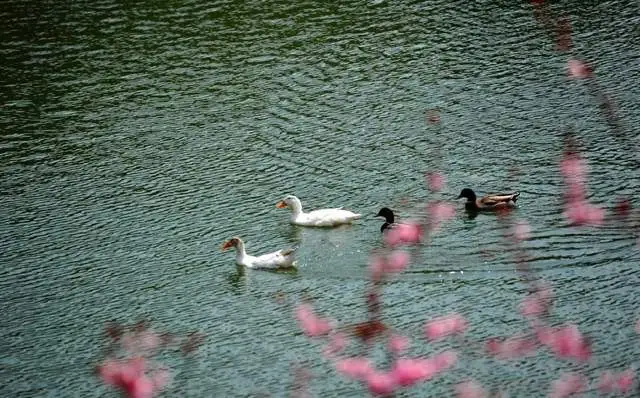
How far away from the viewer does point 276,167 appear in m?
25.8

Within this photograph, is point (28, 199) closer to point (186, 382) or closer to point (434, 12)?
point (186, 382)

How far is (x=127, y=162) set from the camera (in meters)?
26.8

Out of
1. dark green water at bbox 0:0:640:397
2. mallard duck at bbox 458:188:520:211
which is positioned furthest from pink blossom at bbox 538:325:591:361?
mallard duck at bbox 458:188:520:211

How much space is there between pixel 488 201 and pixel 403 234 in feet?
5.98

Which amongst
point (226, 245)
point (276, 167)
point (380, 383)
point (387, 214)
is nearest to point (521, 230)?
point (387, 214)

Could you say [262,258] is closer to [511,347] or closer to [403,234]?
[403,234]

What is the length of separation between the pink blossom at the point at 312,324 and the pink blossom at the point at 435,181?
533cm

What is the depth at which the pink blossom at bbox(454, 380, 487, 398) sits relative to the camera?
16.4 metres

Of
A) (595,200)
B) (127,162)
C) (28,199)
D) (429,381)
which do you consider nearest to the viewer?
(429,381)

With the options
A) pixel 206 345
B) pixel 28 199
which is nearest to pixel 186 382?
pixel 206 345

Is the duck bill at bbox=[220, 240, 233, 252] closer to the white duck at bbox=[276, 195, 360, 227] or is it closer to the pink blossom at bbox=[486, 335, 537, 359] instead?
the white duck at bbox=[276, 195, 360, 227]

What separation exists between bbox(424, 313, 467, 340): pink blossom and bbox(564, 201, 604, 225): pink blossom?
3.74m

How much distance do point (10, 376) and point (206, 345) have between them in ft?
9.90

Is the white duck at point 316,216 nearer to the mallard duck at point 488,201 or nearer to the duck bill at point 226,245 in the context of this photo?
the duck bill at point 226,245
